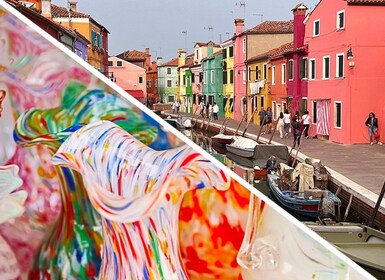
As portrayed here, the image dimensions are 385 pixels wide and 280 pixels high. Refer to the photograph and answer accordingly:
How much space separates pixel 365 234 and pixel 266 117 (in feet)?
57.5

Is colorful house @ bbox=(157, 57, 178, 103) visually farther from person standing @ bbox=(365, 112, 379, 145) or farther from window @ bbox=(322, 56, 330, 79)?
person standing @ bbox=(365, 112, 379, 145)

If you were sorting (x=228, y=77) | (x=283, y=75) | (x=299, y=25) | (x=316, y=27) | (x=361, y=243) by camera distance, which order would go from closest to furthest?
(x=361, y=243)
(x=316, y=27)
(x=299, y=25)
(x=283, y=75)
(x=228, y=77)

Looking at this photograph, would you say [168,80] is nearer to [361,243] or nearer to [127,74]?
[127,74]

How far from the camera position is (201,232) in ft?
7.09

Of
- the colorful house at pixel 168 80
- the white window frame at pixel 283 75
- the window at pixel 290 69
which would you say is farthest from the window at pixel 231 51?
the colorful house at pixel 168 80

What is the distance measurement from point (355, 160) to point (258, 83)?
17.5 m

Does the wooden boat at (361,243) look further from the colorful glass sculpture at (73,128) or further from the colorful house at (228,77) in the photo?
the colorful house at (228,77)

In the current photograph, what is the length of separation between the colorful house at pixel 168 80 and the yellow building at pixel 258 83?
111ft

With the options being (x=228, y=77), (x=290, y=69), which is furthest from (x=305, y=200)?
(x=228, y=77)

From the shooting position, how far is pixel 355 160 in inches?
648

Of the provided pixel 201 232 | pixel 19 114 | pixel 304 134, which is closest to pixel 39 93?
pixel 19 114

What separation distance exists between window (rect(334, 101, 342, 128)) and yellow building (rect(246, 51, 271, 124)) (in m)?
10.1

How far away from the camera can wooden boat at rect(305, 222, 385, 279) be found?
699 centimetres

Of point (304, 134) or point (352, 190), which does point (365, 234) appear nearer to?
point (352, 190)
